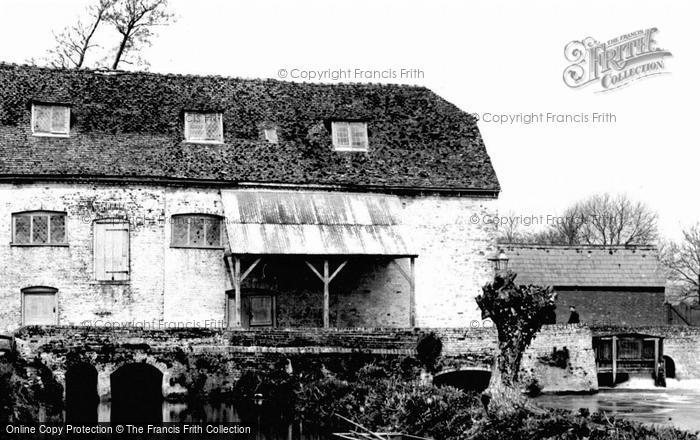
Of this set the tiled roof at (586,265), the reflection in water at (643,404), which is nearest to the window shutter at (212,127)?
the reflection in water at (643,404)

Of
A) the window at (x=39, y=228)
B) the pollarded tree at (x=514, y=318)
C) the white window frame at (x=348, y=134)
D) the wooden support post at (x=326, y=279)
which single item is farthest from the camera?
the white window frame at (x=348, y=134)

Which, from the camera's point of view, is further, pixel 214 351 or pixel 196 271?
pixel 196 271

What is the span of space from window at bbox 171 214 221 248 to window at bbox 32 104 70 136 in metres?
4.56

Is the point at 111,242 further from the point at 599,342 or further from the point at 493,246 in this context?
the point at 599,342

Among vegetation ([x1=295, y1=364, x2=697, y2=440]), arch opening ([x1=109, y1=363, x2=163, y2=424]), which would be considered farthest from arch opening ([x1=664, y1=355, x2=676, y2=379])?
arch opening ([x1=109, y1=363, x2=163, y2=424])

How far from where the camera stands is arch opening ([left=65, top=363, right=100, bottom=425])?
30.1 m

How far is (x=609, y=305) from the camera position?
46.7m

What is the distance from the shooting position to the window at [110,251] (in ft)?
120

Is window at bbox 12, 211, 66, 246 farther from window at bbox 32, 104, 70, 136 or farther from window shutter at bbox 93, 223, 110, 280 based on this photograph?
window at bbox 32, 104, 70, 136

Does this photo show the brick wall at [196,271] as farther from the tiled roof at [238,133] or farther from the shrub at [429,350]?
the shrub at [429,350]

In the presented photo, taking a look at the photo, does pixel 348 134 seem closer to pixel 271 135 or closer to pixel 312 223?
pixel 271 135

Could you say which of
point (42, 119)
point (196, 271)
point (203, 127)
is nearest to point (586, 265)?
point (203, 127)

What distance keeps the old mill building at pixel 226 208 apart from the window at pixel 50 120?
0.05 metres

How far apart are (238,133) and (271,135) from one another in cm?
112
